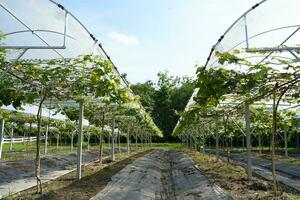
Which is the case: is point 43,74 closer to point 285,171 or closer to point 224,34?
point 224,34

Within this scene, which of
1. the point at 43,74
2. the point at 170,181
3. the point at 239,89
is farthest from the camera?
the point at 170,181

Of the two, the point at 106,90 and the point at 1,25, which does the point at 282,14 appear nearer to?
the point at 106,90

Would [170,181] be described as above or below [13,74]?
below

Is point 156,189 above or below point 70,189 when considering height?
below

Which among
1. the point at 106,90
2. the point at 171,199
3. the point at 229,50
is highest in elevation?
the point at 229,50

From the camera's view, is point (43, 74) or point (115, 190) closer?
point (43, 74)

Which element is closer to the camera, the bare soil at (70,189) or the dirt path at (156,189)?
the bare soil at (70,189)

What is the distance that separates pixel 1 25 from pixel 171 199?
246 inches

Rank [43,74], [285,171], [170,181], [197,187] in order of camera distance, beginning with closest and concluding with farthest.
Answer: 1. [43,74]
2. [197,187]
3. [170,181]
4. [285,171]

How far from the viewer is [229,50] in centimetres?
777

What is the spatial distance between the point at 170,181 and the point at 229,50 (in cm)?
777

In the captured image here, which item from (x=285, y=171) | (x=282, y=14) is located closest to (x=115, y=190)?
(x=282, y=14)

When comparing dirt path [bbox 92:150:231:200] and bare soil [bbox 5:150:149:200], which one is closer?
bare soil [bbox 5:150:149:200]

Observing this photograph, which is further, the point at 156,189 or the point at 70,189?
the point at 156,189
